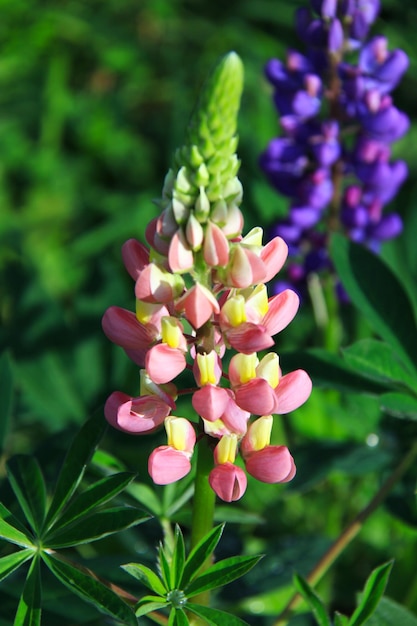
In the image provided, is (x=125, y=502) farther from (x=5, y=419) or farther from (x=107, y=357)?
(x=107, y=357)

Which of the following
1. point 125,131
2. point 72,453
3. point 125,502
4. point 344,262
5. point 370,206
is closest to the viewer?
point 72,453

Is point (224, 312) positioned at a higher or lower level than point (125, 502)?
higher

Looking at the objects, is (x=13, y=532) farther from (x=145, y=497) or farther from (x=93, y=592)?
(x=145, y=497)

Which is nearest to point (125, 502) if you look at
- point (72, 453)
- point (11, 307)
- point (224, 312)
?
point (72, 453)

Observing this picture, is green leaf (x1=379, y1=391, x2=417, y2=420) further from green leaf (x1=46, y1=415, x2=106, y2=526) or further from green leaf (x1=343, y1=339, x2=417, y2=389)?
green leaf (x1=46, y1=415, x2=106, y2=526)

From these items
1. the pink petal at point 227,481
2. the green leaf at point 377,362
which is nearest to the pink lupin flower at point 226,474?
the pink petal at point 227,481

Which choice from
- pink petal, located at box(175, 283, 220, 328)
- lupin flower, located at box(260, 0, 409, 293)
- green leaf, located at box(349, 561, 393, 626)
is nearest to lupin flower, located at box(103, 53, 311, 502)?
pink petal, located at box(175, 283, 220, 328)
